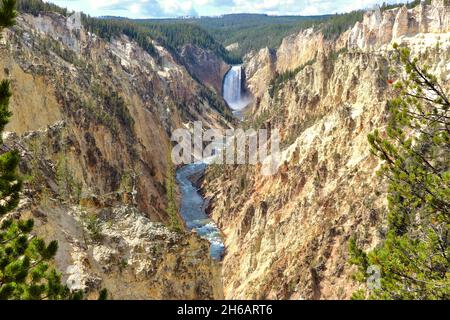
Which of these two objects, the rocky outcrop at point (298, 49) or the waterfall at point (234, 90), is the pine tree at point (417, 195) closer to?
the rocky outcrop at point (298, 49)

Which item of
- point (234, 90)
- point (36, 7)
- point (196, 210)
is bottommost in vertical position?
point (196, 210)

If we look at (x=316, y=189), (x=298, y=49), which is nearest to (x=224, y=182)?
(x=316, y=189)

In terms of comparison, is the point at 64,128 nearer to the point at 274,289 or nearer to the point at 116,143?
the point at 116,143

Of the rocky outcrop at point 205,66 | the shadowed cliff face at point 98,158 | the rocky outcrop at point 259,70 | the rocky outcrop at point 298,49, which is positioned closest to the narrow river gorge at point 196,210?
the shadowed cliff face at point 98,158

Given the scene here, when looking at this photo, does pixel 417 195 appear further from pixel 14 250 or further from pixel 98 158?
pixel 98 158

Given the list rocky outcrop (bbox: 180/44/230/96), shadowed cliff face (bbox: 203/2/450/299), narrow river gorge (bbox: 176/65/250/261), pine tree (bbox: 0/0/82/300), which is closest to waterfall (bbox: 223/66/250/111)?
rocky outcrop (bbox: 180/44/230/96)

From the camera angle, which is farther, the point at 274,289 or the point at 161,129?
the point at 161,129

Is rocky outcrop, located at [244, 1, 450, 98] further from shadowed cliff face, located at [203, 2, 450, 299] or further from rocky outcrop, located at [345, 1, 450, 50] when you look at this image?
shadowed cliff face, located at [203, 2, 450, 299]

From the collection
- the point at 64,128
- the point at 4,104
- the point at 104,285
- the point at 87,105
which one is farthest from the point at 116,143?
the point at 4,104
